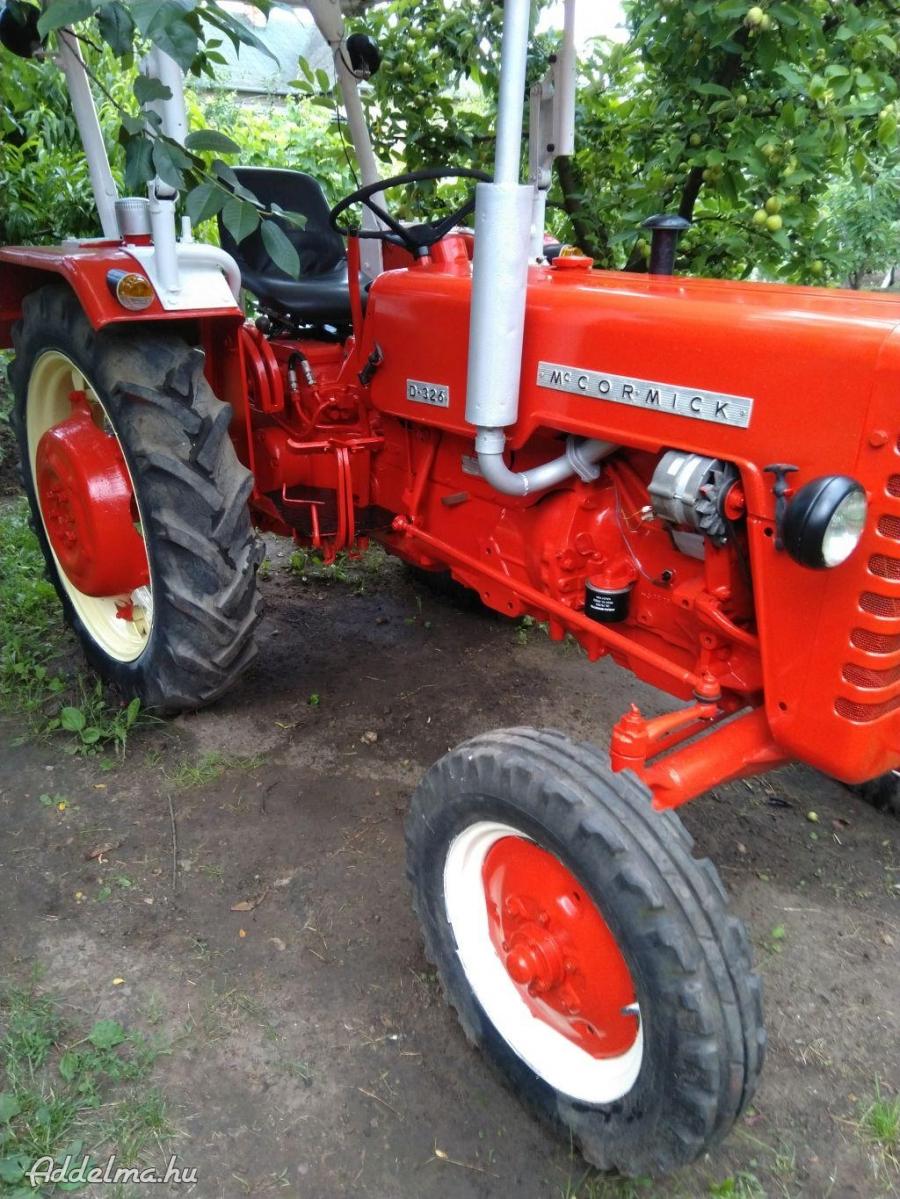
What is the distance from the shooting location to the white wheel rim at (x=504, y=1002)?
1.55 m

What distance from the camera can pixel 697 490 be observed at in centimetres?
153

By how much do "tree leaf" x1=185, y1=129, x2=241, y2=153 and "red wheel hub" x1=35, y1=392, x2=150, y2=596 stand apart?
3.74ft

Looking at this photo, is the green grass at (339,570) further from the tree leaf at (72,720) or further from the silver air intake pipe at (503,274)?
the silver air intake pipe at (503,274)

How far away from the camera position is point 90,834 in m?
2.34

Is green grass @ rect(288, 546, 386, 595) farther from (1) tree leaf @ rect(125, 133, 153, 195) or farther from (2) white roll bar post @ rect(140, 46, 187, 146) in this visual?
(1) tree leaf @ rect(125, 133, 153, 195)

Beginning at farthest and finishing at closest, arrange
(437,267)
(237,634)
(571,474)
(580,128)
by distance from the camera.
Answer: (580,128)
(237,634)
(437,267)
(571,474)

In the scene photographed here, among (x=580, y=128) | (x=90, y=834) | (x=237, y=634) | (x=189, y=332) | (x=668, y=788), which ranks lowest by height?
(x=90, y=834)

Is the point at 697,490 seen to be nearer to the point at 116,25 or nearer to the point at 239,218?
the point at 239,218

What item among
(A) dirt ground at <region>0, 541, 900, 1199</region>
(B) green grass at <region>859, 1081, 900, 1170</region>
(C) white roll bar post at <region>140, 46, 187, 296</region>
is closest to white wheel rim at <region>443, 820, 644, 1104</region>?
(A) dirt ground at <region>0, 541, 900, 1199</region>

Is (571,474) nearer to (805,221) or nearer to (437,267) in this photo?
(437,267)

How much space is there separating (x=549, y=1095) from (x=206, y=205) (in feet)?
5.41

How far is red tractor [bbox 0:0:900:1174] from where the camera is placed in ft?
4.51

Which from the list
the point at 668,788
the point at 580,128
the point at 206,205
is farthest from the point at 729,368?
the point at 580,128

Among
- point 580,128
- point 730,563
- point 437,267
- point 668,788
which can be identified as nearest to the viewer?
point 668,788
